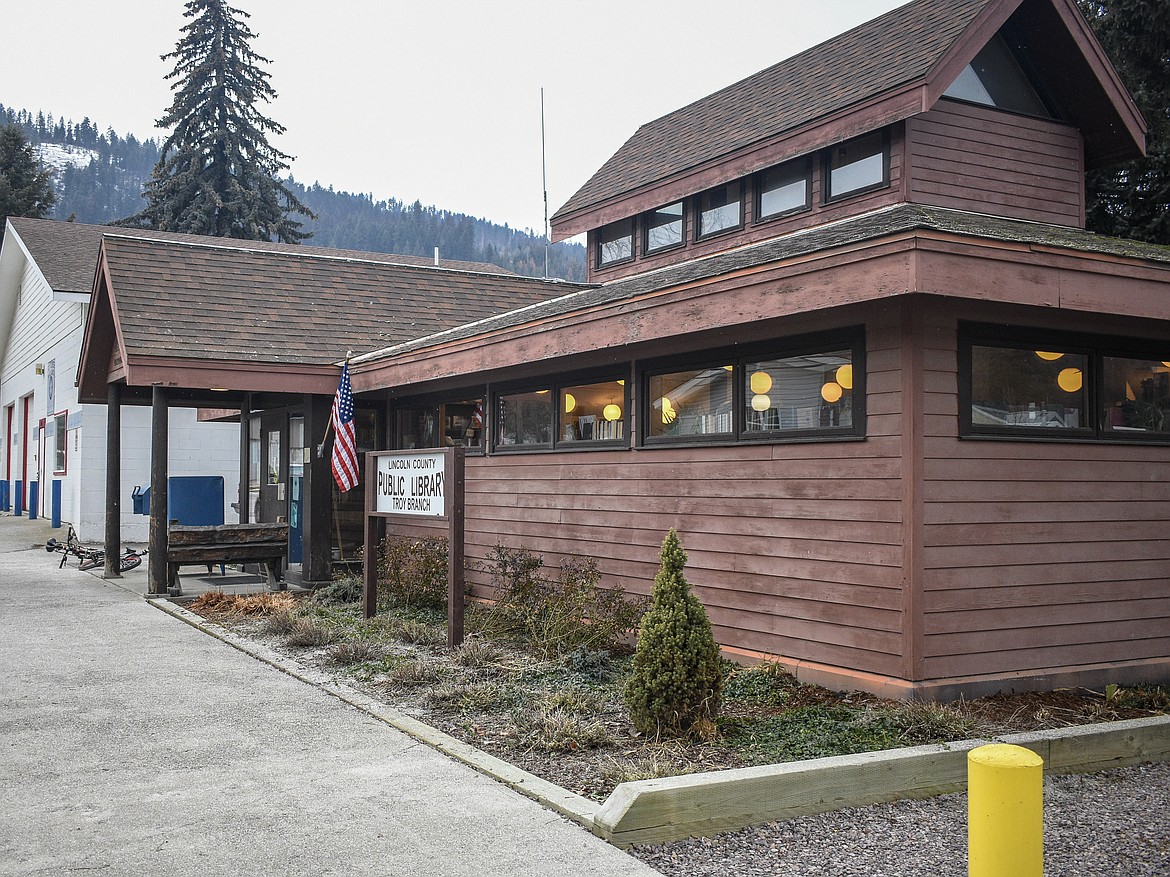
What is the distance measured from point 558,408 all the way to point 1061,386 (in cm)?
507

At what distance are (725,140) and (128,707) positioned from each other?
9.11 meters

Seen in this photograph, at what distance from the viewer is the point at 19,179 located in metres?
47.1

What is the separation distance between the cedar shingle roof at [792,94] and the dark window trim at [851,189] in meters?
0.37

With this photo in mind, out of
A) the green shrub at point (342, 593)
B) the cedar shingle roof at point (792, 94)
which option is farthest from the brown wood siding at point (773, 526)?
the cedar shingle roof at point (792, 94)

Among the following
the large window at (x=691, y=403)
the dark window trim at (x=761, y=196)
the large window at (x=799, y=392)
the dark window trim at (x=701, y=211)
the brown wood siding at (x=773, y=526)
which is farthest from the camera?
the dark window trim at (x=701, y=211)

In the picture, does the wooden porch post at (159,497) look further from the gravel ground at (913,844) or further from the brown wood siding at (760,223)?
the gravel ground at (913,844)

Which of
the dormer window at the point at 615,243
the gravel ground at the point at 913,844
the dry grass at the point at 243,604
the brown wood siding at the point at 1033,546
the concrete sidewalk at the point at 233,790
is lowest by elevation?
the gravel ground at the point at 913,844

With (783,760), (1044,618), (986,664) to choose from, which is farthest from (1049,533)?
Result: (783,760)

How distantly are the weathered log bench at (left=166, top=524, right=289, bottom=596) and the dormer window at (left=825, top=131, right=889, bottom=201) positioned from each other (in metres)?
8.20

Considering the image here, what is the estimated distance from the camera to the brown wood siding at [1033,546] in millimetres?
7312

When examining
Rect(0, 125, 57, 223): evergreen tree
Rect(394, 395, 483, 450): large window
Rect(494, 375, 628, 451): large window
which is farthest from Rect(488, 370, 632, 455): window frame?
Rect(0, 125, 57, 223): evergreen tree

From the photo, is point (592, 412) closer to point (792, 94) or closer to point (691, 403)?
point (691, 403)

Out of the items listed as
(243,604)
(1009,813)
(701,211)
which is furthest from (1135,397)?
(243,604)

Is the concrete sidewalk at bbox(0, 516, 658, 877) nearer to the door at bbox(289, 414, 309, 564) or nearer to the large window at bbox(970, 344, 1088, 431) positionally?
the large window at bbox(970, 344, 1088, 431)
